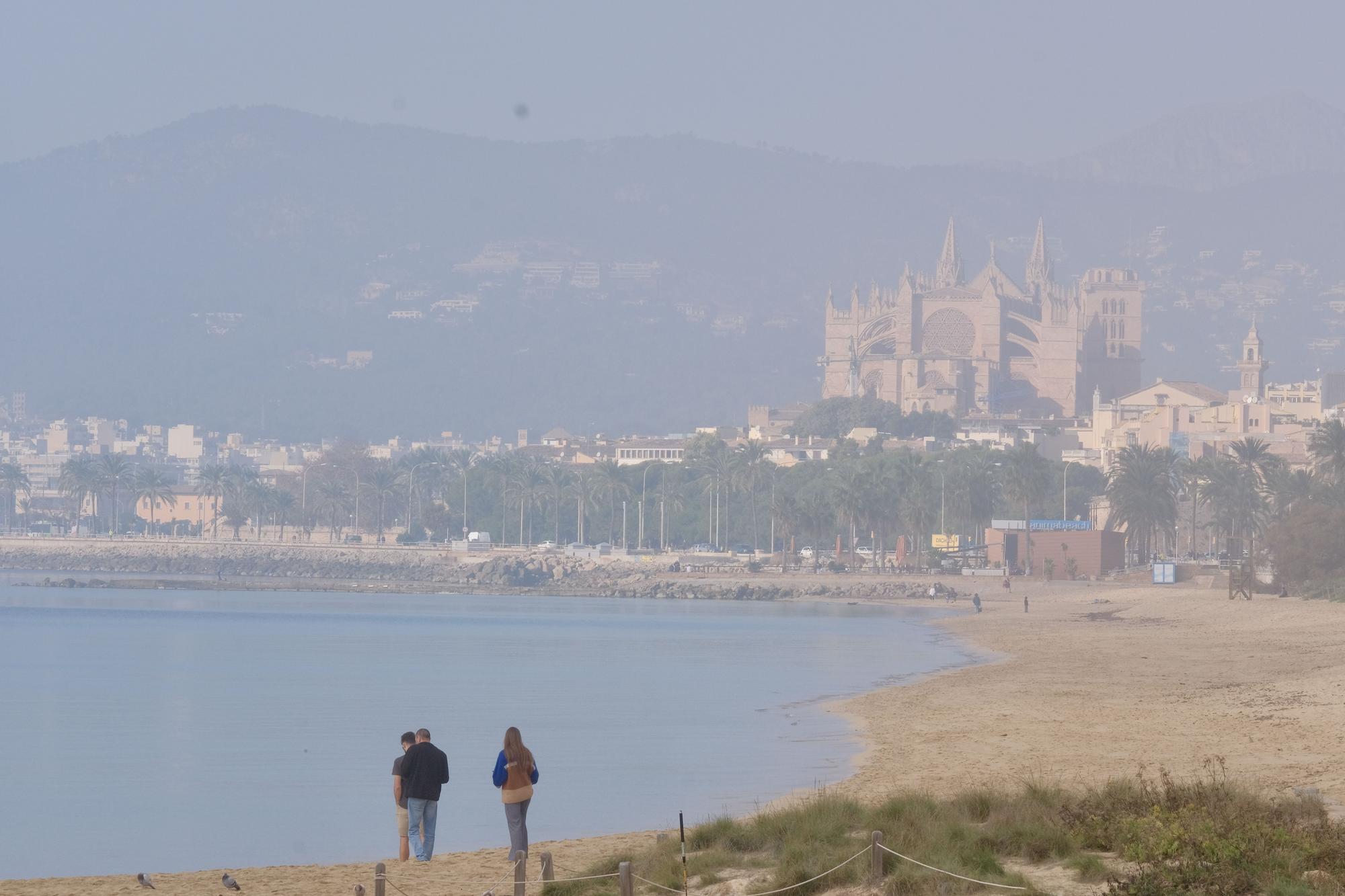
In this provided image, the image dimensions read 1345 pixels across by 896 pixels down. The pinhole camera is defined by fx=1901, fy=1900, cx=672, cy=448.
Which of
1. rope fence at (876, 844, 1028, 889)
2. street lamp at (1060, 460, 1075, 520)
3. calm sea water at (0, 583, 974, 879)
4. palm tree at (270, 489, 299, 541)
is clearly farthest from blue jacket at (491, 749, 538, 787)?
palm tree at (270, 489, 299, 541)

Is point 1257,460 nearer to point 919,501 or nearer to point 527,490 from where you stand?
point 919,501

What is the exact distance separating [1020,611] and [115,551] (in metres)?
110

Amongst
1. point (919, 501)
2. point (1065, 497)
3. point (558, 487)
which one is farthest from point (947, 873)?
point (558, 487)

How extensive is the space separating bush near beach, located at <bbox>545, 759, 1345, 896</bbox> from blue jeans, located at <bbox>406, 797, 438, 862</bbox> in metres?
2.52

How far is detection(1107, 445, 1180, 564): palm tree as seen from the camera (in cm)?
11506

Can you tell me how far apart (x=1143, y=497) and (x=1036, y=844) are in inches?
3966

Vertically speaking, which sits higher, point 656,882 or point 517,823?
point 517,823

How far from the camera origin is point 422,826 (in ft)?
69.3

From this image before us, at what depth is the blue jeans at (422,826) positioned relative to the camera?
21.0 metres

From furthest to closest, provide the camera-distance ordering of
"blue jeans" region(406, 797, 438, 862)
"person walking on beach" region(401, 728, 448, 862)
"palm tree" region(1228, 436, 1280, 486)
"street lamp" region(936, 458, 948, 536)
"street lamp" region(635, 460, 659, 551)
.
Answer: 1. "street lamp" region(635, 460, 659, 551)
2. "street lamp" region(936, 458, 948, 536)
3. "palm tree" region(1228, 436, 1280, 486)
4. "blue jeans" region(406, 797, 438, 862)
5. "person walking on beach" region(401, 728, 448, 862)

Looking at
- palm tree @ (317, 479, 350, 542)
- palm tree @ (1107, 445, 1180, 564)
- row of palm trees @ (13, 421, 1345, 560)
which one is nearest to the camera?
palm tree @ (1107, 445, 1180, 564)

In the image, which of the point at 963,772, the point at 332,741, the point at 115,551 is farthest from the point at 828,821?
the point at 115,551

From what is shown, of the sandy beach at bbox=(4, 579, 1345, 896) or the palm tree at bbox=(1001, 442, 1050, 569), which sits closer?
the sandy beach at bbox=(4, 579, 1345, 896)

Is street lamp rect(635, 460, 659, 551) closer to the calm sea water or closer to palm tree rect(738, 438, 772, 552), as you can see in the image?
palm tree rect(738, 438, 772, 552)
